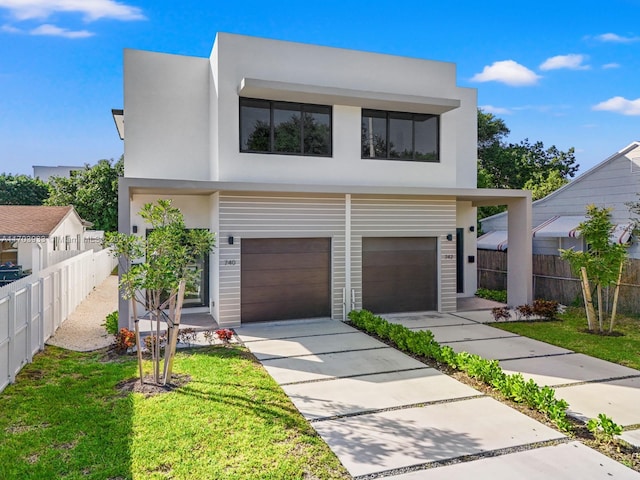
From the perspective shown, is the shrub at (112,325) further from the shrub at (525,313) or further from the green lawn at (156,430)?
the shrub at (525,313)

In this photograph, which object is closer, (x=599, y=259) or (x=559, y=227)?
(x=599, y=259)

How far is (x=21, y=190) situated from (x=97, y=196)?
2047cm

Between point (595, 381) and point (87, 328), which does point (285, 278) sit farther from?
point (595, 381)

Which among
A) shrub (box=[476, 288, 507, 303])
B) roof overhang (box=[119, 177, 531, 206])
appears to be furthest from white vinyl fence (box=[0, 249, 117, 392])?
shrub (box=[476, 288, 507, 303])

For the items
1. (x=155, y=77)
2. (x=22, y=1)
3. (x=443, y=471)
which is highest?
(x=22, y=1)

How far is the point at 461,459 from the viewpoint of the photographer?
4441mm

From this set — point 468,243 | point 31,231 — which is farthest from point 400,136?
point 31,231

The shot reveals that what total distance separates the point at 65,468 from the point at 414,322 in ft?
27.6

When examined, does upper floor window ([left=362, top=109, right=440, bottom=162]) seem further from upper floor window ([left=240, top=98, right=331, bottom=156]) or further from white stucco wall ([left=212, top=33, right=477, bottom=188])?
upper floor window ([left=240, top=98, right=331, bottom=156])

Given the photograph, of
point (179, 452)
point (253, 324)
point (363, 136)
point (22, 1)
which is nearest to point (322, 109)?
point (363, 136)

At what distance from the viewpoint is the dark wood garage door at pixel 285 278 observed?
35.7 ft

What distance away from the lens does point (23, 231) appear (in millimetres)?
16562

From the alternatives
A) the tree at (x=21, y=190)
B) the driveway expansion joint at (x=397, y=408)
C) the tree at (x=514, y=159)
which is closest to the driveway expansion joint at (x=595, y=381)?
the driveway expansion joint at (x=397, y=408)

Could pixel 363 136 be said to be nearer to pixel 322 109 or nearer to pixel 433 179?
pixel 322 109
